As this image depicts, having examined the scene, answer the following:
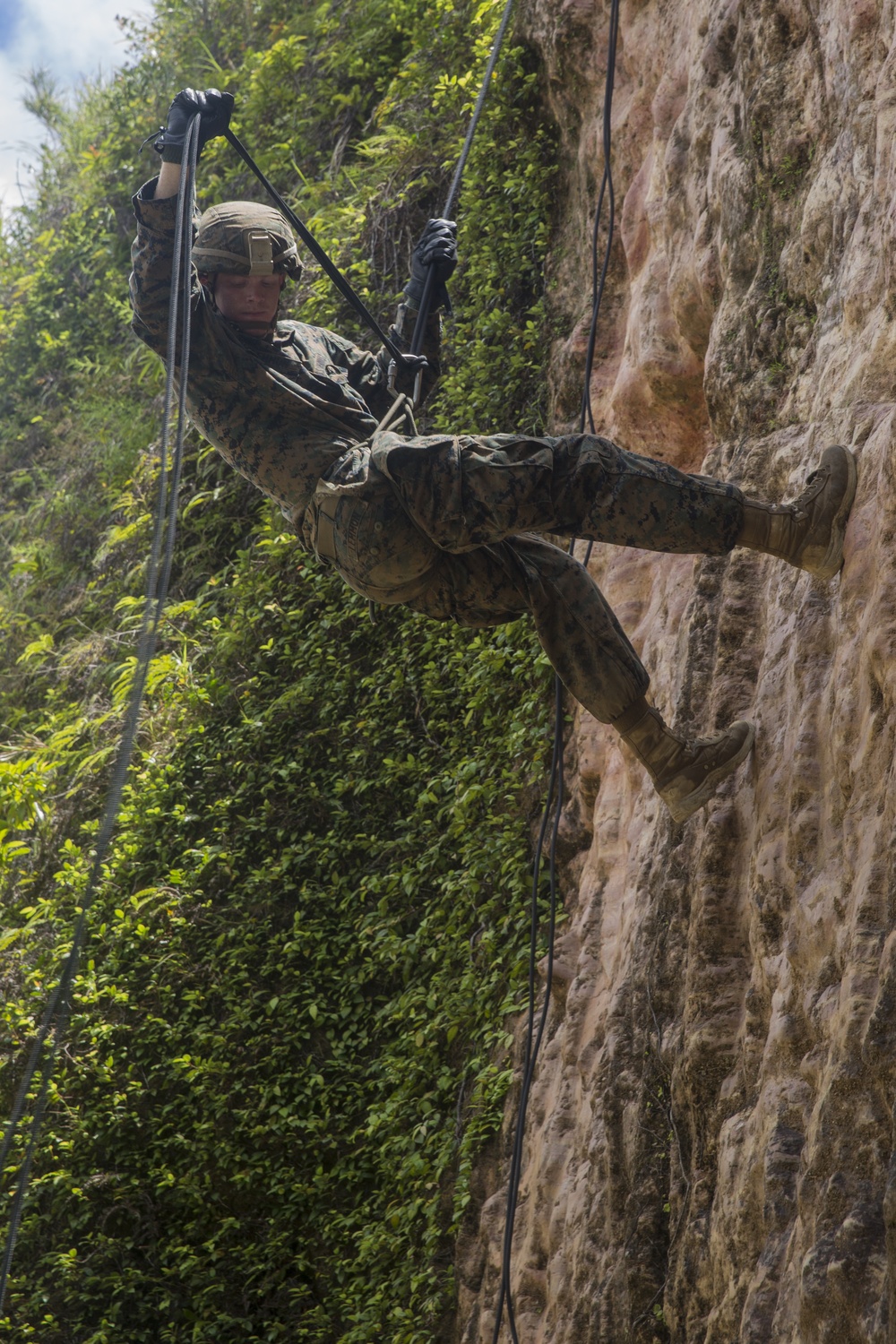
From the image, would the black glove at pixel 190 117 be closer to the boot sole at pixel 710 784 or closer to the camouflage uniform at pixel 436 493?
the camouflage uniform at pixel 436 493

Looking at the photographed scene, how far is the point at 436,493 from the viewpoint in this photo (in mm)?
3510

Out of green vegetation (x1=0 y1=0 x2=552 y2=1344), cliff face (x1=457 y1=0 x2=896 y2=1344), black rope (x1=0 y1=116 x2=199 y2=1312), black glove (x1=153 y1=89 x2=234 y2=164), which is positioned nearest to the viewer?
black rope (x1=0 y1=116 x2=199 y2=1312)

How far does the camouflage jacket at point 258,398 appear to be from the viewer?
3.92m

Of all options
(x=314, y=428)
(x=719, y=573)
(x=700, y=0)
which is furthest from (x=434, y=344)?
(x=700, y=0)

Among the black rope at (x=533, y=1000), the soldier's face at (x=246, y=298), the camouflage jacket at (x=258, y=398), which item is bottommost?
→ the black rope at (x=533, y=1000)

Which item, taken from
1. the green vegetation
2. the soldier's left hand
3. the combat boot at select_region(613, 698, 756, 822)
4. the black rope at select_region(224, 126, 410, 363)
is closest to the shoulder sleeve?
the black rope at select_region(224, 126, 410, 363)

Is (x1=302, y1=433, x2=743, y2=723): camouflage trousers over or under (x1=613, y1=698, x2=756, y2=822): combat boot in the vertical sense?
over

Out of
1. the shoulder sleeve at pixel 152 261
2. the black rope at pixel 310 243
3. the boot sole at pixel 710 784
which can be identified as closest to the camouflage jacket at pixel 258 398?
the shoulder sleeve at pixel 152 261

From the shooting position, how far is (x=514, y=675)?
20.7 feet

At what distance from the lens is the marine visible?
3.42 meters

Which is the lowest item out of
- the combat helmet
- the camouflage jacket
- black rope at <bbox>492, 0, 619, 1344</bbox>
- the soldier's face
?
black rope at <bbox>492, 0, 619, 1344</bbox>

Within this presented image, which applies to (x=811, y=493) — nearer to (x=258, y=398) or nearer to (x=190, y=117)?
(x=258, y=398)

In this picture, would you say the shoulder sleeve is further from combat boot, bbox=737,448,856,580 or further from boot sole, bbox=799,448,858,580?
boot sole, bbox=799,448,858,580

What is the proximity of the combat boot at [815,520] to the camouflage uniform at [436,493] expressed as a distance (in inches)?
2.6
